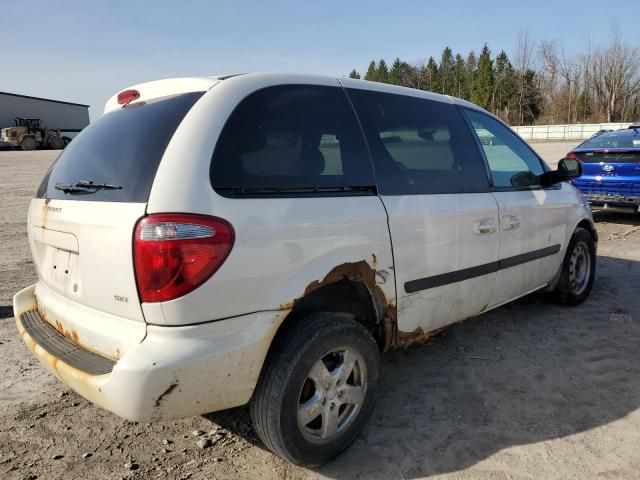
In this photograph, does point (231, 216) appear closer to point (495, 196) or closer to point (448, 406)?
point (448, 406)

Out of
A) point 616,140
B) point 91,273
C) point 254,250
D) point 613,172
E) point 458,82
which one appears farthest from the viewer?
point 458,82

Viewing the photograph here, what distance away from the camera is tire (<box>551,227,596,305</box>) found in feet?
14.4

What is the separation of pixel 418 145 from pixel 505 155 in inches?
40.4

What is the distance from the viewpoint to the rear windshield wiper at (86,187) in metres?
2.18

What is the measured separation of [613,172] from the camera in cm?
794

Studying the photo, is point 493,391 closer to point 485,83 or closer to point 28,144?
point 28,144

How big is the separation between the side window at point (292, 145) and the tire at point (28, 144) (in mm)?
45907

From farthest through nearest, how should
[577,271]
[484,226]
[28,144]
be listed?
[28,144] < [577,271] < [484,226]

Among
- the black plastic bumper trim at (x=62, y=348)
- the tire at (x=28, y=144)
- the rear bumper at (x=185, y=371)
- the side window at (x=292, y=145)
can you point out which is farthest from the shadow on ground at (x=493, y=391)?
the tire at (x=28, y=144)

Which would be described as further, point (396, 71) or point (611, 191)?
point (396, 71)

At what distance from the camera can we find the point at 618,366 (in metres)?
3.41

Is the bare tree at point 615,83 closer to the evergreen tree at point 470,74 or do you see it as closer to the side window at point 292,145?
the evergreen tree at point 470,74

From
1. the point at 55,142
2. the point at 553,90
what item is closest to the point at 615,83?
the point at 553,90

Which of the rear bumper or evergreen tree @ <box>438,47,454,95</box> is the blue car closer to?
the rear bumper
